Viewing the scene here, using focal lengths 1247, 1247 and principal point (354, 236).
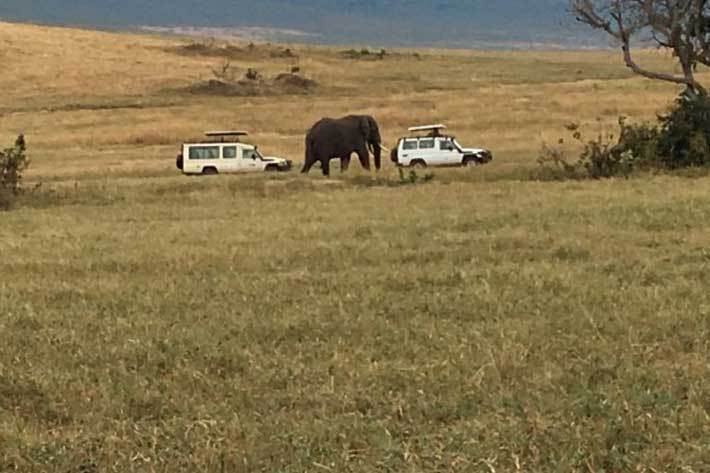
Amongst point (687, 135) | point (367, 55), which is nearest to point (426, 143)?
point (687, 135)

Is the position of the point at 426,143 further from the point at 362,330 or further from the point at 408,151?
the point at 362,330

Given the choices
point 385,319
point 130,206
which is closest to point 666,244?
point 385,319

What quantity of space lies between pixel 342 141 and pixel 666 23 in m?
9.28

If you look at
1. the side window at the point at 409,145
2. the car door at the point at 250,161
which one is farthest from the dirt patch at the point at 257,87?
the car door at the point at 250,161

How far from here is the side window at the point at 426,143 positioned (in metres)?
39.7

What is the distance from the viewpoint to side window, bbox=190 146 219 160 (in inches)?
1522

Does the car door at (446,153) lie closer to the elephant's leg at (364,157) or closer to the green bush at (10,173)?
the elephant's leg at (364,157)

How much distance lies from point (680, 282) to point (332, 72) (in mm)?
73942

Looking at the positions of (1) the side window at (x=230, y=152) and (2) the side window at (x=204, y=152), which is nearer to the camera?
(2) the side window at (x=204, y=152)

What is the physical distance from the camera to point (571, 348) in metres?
8.43

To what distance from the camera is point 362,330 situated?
9.27 meters

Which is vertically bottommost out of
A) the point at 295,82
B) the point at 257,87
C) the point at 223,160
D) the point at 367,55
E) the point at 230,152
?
the point at 223,160

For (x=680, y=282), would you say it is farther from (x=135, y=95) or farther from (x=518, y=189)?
(x=135, y=95)

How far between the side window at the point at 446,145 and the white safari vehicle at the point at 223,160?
4.79 meters
